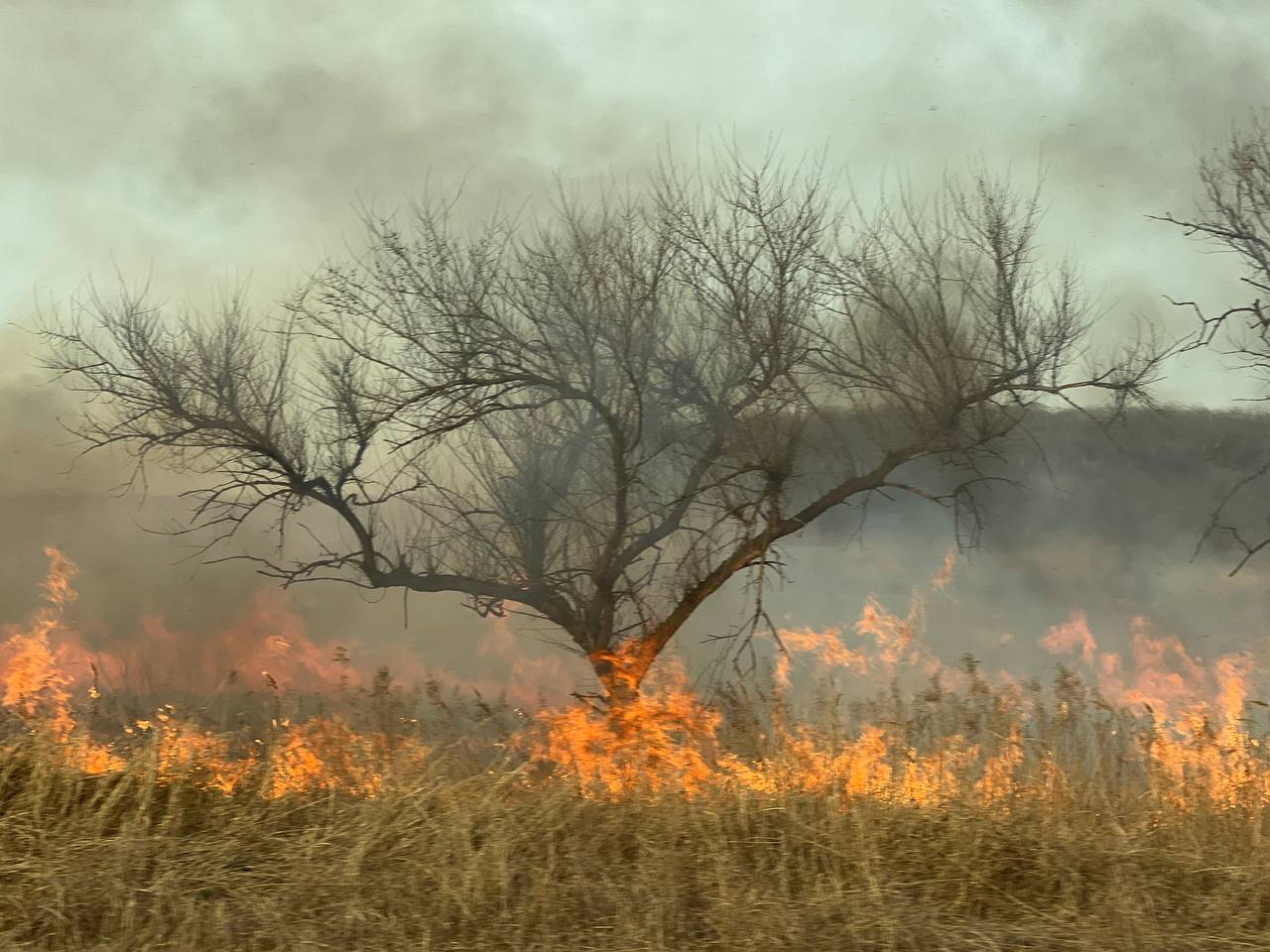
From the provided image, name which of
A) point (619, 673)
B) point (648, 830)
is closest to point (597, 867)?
point (648, 830)

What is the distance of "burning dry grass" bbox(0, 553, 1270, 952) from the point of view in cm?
475

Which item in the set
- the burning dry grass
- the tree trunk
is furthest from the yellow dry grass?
the tree trunk

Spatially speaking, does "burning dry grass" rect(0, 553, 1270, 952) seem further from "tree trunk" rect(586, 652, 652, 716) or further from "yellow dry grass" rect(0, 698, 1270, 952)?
"tree trunk" rect(586, 652, 652, 716)

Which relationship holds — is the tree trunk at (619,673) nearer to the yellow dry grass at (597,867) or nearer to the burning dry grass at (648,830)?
the burning dry grass at (648,830)

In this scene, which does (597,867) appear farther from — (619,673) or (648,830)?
(619,673)

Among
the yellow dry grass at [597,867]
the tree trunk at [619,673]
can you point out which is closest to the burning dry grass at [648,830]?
the yellow dry grass at [597,867]

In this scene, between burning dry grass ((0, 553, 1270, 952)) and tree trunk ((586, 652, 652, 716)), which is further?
tree trunk ((586, 652, 652, 716))

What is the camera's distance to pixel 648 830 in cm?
587

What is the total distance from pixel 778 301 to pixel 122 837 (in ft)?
29.1

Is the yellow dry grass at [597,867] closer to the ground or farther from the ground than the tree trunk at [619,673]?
closer to the ground

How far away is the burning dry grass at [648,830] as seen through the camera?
15.6 feet

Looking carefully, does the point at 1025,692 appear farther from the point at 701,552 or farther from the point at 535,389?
the point at 535,389

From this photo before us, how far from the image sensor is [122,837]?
541 cm

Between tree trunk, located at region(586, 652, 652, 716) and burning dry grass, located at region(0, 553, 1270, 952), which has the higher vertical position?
tree trunk, located at region(586, 652, 652, 716)
